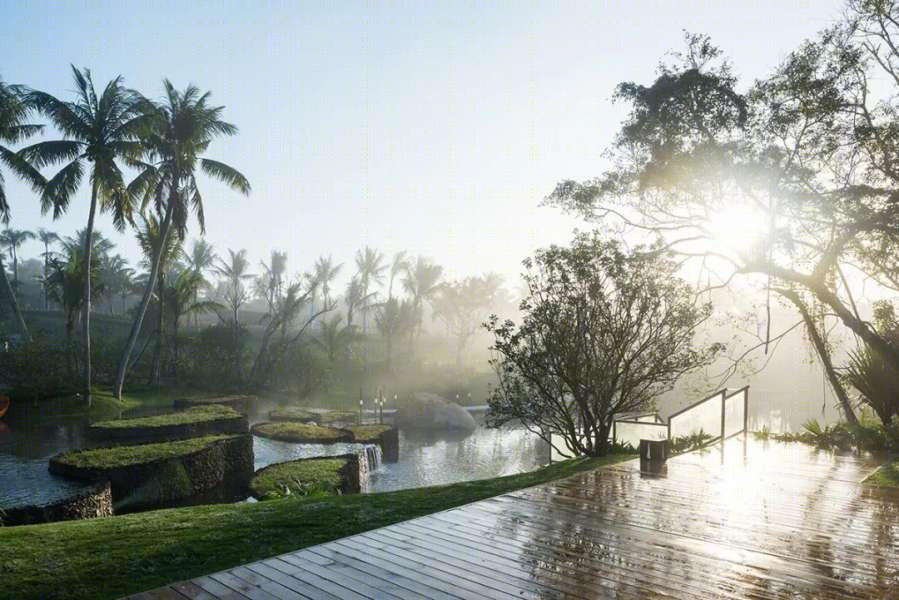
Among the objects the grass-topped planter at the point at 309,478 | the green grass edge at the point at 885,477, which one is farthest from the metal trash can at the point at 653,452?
the grass-topped planter at the point at 309,478

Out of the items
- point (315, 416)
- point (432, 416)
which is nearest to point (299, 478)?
point (315, 416)

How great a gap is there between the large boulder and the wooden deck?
28514 millimetres

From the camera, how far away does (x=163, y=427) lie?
858 inches

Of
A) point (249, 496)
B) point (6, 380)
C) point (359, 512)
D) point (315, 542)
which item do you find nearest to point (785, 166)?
point (359, 512)

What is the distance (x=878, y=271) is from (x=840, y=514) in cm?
1412

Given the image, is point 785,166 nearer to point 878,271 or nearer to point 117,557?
point 878,271

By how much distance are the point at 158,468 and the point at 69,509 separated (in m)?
3.71

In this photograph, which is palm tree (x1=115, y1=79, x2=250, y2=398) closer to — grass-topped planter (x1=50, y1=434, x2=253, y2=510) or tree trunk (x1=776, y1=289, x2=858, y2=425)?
grass-topped planter (x1=50, y1=434, x2=253, y2=510)

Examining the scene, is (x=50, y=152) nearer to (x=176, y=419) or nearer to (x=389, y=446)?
(x=176, y=419)

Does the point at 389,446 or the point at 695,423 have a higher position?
the point at 695,423

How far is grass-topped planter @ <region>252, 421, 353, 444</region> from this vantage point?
A: 25.2m

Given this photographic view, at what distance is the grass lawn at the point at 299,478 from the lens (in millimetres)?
15445

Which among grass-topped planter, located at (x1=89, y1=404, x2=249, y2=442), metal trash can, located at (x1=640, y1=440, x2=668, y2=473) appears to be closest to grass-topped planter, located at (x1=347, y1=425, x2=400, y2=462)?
grass-topped planter, located at (x1=89, y1=404, x2=249, y2=442)

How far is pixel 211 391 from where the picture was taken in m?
41.6
